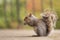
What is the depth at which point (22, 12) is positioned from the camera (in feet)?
15.9

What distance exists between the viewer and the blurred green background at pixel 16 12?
482cm

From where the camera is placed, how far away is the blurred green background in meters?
4.82

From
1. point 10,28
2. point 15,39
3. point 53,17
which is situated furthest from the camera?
point 10,28

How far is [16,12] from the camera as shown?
4.86m

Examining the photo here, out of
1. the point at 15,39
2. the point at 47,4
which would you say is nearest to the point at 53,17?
the point at 15,39

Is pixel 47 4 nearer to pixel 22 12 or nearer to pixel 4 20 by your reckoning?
pixel 22 12

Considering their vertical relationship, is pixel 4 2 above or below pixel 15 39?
above

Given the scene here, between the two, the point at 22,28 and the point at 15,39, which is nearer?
the point at 15,39

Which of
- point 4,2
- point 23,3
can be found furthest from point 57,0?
point 4,2

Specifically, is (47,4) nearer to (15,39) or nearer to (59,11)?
(59,11)

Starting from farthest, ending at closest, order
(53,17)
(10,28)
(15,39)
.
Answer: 1. (10,28)
2. (53,17)
3. (15,39)

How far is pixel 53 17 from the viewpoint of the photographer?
10.8 feet

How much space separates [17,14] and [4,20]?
0.25 m

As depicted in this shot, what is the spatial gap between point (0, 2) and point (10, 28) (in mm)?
500
